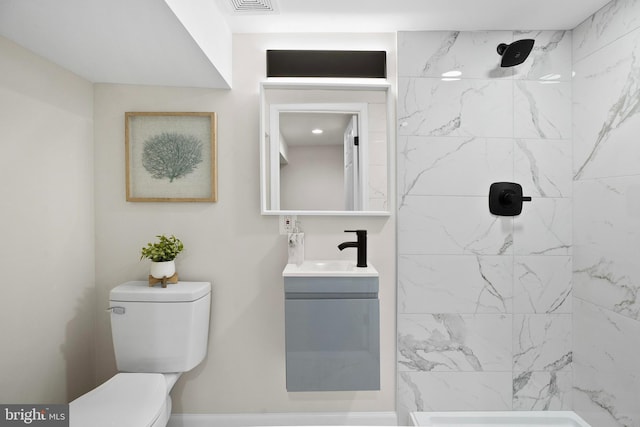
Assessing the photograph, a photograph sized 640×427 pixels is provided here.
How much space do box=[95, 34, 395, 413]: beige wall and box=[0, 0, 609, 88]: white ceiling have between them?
91mm

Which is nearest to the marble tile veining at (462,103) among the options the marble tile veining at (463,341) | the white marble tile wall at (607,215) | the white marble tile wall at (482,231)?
the white marble tile wall at (482,231)

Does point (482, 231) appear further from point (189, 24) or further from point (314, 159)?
point (189, 24)

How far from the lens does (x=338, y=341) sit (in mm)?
1562

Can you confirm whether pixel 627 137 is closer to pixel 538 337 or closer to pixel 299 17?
pixel 538 337

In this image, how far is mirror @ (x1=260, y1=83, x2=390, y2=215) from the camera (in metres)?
1.81

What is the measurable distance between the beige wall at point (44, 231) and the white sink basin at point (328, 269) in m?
1.06

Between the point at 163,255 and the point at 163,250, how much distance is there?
3 cm

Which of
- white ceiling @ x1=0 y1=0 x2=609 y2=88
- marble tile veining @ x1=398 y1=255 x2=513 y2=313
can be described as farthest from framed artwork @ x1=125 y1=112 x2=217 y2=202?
marble tile veining @ x1=398 y1=255 x2=513 y2=313

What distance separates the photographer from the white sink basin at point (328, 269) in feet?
5.09

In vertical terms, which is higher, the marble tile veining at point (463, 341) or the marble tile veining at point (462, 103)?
the marble tile veining at point (462, 103)

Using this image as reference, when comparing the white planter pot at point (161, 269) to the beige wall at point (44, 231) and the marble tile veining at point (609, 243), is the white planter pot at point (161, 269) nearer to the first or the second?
the beige wall at point (44, 231)

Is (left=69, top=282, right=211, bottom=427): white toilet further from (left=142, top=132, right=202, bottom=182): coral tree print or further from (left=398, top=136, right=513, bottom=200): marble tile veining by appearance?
(left=398, top=136, right=513, bottom=200): marble tile veining

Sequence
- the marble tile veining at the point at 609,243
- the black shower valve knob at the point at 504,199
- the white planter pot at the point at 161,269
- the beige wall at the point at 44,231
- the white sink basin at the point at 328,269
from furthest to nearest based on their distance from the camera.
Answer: the black shower valve knob at the point at 504,199 → the white planter pot at the point at 161,269 → the white sink basin at the point at 328,269 → the marble tile veining at the point at 609,243 → the beige wall at the point at 44,231

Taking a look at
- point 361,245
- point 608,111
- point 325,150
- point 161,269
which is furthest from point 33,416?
point 608,111
